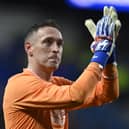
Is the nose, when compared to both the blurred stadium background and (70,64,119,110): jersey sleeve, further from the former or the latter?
the blurred stadium background

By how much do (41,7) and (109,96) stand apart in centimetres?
268

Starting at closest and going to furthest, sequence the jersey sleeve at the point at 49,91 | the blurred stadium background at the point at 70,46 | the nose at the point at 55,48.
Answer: the jersey sleeve at the point at 49,91
the nose at the point at 55,48
the blurred stadium background at the point at 70,46

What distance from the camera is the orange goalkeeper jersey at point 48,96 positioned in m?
1.82

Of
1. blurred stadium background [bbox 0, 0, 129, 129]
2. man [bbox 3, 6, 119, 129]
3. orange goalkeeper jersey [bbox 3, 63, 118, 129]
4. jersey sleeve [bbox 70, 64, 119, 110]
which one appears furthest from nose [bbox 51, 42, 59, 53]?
blurred stadium background [bbox 0, 0, 129, 129]

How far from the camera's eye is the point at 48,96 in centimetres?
186

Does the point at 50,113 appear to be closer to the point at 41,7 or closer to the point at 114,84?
the point at 114,84

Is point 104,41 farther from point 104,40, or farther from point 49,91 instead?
point 49,91

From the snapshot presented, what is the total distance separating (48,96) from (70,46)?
9.16 ft

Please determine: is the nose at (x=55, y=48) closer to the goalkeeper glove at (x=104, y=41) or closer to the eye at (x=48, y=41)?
the eye at (x=48, y=41)

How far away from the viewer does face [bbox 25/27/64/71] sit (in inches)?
78.5

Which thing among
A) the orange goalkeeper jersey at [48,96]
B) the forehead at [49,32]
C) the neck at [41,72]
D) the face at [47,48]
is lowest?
the orange goalkeeper jersey at [48,96]

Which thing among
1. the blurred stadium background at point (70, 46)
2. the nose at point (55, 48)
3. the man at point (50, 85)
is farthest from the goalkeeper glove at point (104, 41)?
the blurred stadium background at point (70, 46)

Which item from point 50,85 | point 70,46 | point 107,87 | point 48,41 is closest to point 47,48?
point 48,41

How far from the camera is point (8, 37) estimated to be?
4551 mm
